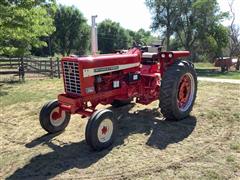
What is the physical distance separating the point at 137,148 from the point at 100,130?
0.70 metres

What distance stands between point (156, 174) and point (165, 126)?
2.29 meters

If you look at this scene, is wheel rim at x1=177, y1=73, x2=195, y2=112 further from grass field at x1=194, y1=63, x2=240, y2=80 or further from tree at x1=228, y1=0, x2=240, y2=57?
tree at x1=228, y1=0, x2=240, y2=57

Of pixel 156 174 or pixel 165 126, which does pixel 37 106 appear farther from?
pixel 156 174

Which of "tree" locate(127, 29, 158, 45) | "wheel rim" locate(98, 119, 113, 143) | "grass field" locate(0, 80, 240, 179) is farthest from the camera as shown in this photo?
"tree" locate(127, 29, 158, 45)

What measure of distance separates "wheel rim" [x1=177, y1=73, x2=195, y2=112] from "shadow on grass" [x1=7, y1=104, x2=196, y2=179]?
374 millimetres

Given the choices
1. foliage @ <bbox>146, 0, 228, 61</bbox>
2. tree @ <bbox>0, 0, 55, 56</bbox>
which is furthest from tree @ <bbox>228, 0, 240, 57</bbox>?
tree @ <bbox>0, 0, 55, 56</bbox>

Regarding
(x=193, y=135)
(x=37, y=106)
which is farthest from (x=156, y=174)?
(x=37, y=106)

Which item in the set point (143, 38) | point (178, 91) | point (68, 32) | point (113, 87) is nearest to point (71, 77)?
point (113, 87)

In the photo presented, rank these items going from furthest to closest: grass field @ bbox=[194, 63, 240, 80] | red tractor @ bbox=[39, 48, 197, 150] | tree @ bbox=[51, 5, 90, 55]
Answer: tree @ bbox=[51, 5, 90, 55], grass field @ bbox=[194, 63, 240, 80], red tractor @ bbox=[39, 48, 197, 150]

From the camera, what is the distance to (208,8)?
3416 cm

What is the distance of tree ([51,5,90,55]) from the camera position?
5559cm

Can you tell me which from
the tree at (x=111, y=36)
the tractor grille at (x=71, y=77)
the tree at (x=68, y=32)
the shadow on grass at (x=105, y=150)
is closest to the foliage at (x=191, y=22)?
the tree at (x=68, y=32)

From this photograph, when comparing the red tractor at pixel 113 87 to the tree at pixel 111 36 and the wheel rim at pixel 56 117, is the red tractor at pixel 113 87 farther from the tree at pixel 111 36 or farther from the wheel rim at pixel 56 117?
the tree at pixel 111 36

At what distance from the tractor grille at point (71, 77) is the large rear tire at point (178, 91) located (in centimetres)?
179
